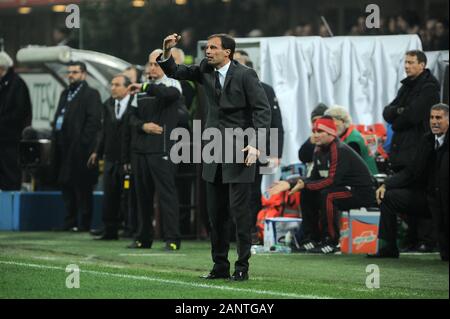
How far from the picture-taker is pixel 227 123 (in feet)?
36.4

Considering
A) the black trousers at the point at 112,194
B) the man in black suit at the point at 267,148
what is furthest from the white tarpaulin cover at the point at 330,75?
the black trousers at the point at 112,194

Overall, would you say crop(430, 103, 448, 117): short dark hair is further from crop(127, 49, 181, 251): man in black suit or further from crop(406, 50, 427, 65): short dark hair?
crop(127, 49, 181, 251): man in black suit

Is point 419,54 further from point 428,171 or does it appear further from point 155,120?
point 155,120

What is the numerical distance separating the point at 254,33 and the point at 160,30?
3.21m

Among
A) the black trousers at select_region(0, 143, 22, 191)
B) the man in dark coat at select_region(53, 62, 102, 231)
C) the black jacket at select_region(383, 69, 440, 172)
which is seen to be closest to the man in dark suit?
the black jacket at select_region(383, 69, 440, 172)

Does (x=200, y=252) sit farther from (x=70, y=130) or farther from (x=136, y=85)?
(x=70, y=130)

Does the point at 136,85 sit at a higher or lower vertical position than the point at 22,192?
higher

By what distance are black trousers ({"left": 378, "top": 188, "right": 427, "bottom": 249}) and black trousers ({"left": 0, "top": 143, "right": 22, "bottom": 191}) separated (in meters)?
6.98

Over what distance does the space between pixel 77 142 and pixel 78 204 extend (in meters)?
0.91

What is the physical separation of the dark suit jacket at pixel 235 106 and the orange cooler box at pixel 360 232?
4136 mm
